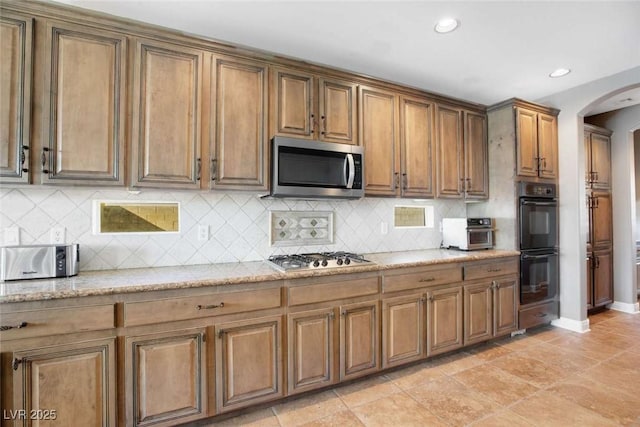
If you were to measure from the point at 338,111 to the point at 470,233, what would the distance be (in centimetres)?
184

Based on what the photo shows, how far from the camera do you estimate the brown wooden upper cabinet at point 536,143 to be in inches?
124

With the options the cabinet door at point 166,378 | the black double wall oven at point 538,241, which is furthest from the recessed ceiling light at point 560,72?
the cabinet door at point 166,378

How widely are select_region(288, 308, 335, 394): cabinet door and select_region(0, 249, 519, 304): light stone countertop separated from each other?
30 cm

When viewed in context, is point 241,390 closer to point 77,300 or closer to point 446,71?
point 77,300

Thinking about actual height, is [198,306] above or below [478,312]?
above

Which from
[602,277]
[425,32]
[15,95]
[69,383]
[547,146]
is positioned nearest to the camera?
[69,383]

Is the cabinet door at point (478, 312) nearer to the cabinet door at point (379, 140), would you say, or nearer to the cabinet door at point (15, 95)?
the cabinet door at point (379, 140)

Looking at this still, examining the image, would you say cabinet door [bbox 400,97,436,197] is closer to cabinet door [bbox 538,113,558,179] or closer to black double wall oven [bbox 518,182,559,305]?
black double wall oven [bbox 518,182,559,305]

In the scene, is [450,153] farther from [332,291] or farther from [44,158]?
[44,158]

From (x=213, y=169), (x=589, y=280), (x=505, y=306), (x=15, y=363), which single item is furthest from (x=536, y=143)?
(x=15, y=363)

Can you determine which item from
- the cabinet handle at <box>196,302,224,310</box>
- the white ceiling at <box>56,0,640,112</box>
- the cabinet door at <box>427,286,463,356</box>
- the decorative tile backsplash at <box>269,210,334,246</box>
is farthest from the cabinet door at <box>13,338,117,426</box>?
the cabinet door at <box>427,286,463,356</box>

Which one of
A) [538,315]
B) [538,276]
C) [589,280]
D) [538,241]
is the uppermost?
[538,241]

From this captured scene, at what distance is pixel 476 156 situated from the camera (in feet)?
10.7

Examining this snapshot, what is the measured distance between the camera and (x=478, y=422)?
1.85 metres
